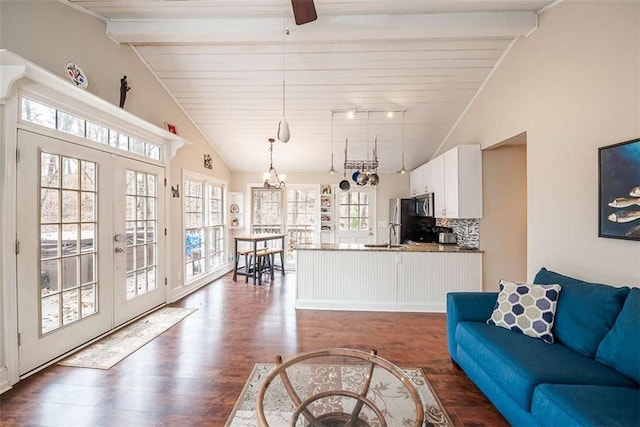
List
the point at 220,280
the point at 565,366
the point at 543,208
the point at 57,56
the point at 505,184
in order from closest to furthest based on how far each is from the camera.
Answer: the point at 565,366, the point at 57,56, the point at 543,208, the point at 505,184, the point at 220,280

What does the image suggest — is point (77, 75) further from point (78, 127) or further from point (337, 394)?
point (337, 394)

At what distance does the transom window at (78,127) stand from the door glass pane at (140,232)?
0.33 m

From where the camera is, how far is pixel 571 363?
175cm

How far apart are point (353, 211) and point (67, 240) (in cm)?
503

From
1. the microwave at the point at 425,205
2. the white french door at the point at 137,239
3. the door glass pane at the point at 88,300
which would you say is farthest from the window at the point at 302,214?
the door glass pane at the point at 88,300

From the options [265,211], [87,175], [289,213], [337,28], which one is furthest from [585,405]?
[265,211]

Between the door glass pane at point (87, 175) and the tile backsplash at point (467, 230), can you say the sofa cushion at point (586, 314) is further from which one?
the door glass pane at point (87, 175)

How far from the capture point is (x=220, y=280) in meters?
5.71

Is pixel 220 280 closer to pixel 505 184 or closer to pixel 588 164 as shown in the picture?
pixel 505 184

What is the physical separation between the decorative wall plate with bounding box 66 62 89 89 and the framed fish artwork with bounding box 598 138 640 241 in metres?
4.42

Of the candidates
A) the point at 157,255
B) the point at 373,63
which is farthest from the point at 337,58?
the point at 157,255

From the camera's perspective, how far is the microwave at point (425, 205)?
15.6 ft

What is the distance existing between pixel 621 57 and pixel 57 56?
4463mm

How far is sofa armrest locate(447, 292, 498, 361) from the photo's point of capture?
2.50 m
